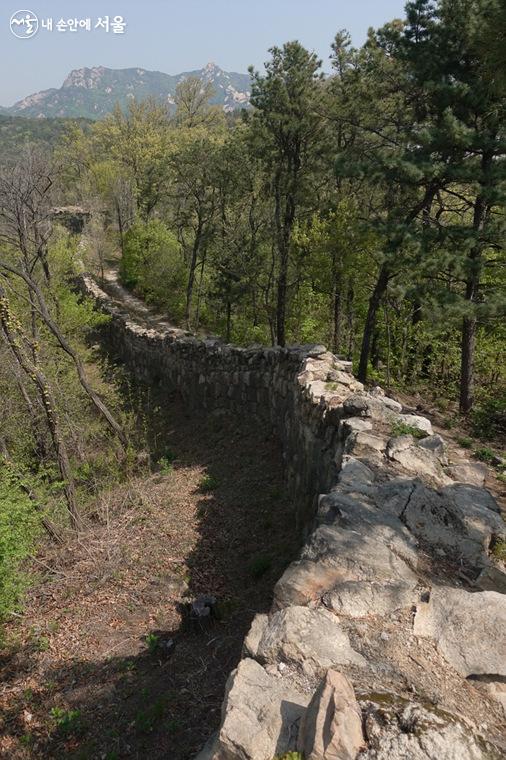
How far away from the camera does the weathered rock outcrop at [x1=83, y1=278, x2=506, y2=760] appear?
2232mm

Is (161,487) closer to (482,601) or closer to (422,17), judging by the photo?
(482,601)

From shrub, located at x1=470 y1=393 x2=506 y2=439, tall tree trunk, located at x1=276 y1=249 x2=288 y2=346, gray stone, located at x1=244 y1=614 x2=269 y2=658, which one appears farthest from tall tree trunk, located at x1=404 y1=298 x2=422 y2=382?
gray stone, located at x1=244 y1=614 x2=269 y2=658

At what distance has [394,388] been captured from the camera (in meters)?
13.9

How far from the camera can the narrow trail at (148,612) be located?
15.2 ft

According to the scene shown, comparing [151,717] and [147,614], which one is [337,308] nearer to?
[147,614]

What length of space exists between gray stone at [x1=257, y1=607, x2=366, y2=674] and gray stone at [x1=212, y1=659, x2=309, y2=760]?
0.16 m

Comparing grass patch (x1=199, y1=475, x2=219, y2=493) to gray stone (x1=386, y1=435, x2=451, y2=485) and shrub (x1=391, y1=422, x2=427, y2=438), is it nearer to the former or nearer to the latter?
shrub (x1=391, y1=422, x2=427, y2=438)

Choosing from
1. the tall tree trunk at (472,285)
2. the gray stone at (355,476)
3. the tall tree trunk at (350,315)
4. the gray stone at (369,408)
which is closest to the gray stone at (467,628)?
the gray stone at (355,476)

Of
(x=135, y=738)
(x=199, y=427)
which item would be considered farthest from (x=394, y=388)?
(x=135, y=738)

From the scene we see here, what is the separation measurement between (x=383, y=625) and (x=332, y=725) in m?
0.97

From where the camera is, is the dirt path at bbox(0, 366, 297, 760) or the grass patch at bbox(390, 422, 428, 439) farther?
the grass patch at bbox(390, 422, 428, 439)

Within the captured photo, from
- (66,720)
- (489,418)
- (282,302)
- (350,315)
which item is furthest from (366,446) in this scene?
(350,315)

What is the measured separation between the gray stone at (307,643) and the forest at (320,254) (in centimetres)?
335

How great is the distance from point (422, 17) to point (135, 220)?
28591 millimetres
